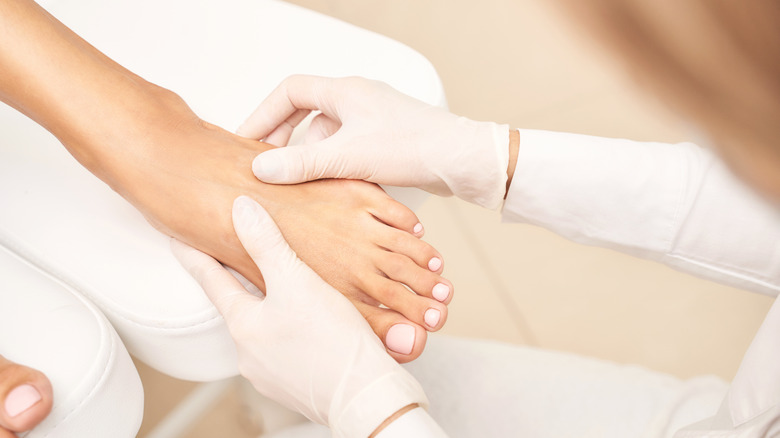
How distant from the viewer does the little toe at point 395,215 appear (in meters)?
0.82

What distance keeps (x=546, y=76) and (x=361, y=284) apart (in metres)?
1.27

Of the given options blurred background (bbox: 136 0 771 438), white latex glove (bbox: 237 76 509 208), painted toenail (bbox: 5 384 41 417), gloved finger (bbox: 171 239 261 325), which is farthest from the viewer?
blurred background (bbox: 136 0 771 438)

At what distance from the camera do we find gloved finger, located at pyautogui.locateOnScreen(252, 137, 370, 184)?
2.58 feet

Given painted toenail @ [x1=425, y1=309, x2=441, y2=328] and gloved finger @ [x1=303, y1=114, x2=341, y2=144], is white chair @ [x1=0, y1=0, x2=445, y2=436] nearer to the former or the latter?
gloved finger @ [x1=303, y1=114, x2=341, y2=144]

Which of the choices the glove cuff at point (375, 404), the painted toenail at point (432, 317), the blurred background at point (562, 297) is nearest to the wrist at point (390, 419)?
the glove cuff at point (375, 404)

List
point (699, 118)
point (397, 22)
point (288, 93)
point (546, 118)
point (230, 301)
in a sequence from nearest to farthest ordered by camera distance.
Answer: point (699, 118)
point (230, 301)
point (288, 93)
point (546, 118)
point (397, 22)

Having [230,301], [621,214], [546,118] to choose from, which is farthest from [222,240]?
[546,118]

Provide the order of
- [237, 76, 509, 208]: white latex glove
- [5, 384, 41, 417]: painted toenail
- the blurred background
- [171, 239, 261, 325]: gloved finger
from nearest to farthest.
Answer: [5, 384, 41, 417]: painted toenail
[171, 239, 261, 325]: gloved finger
[237, 76, 509, 208]: white latex glove
the blurred background

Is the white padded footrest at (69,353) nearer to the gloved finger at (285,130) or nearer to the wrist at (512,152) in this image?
the gloved finger at (285,130)

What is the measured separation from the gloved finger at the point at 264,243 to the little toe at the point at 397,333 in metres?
0.12

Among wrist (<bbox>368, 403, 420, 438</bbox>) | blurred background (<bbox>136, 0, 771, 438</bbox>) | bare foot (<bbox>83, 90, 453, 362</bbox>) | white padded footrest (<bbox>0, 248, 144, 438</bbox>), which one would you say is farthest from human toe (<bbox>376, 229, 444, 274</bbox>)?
blurred background (<bbox>136, 0, 771, 438</bbox>)

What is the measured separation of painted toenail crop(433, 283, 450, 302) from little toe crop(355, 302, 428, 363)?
0.05 metres

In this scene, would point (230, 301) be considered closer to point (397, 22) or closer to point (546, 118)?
point (546, 118)

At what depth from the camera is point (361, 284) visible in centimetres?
80
